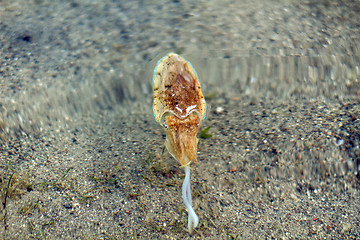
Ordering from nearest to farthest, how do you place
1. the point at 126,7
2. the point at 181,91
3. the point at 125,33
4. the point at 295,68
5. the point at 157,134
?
the point at 181,91 → the point at 157,134 → the point at 295,68 → the point at 125,33 → the point at 126,7

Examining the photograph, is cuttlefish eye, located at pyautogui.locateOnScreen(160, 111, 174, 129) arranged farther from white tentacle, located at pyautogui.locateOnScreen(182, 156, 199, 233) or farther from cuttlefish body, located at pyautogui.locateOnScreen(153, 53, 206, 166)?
white tentacle, located at pyautogui.locateOnScreen(182, 156, 199, 233)

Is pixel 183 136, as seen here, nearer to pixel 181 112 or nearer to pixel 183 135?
pixel 183 135

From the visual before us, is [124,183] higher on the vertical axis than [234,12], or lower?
lower

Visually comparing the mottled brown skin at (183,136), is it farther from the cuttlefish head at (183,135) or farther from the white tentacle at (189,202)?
the white tentacle at (189,202)

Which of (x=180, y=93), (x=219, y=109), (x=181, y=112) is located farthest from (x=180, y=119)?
(x=219, y=109)

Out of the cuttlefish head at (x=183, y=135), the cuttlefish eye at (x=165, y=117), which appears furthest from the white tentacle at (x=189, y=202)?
the cuttlefish eye at (x=165, y=117)

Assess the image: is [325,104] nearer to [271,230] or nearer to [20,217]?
[271,230]

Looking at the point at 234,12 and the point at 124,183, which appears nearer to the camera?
the point at 124,183

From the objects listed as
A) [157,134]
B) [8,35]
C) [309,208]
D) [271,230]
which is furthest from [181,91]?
Answer: [8,35]

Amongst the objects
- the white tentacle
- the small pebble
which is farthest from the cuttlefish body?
the small pebble
